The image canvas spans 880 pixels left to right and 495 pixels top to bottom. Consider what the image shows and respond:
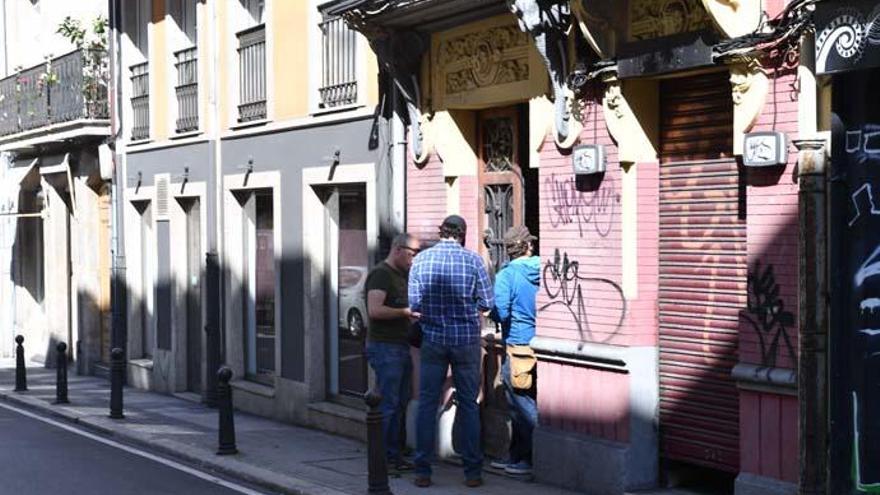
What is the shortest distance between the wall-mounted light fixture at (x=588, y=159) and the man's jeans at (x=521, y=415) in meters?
1.86

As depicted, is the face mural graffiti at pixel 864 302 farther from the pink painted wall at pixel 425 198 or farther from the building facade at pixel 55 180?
the building facade at pixel 55 180

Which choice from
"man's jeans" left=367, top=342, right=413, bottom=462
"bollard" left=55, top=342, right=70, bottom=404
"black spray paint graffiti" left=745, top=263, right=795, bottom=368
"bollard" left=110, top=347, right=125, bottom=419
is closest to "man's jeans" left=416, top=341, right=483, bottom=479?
"man's jeans" left=367, top=342, right=413, bottom=462

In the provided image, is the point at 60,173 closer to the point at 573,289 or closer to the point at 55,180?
the point at 55,180

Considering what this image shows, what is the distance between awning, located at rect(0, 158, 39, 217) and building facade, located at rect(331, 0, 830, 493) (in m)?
16.5

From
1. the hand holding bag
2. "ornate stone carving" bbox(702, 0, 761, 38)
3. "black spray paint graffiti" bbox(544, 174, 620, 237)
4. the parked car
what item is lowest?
the hand holding bag

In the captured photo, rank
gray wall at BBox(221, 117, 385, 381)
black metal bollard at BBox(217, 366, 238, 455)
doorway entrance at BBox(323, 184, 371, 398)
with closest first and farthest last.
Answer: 1. black metal bollard at BBox(217, 366, 238, 455)
2. doorway entrance at BBox(323, 184, 371, 398)
3. gray wall at BBox(221, 117, 385, 381)

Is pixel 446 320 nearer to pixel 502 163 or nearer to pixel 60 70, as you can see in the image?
pixel 502 163

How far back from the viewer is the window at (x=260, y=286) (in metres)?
17.4

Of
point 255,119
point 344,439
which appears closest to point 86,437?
point 344,439

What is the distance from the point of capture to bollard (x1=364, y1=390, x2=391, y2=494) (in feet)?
33.5

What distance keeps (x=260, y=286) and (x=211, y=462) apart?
201 inches

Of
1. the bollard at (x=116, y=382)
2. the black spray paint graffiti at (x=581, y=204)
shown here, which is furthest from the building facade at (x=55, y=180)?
the black spray paint graffiti at (x=581, y=204)

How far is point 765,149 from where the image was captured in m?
8.75

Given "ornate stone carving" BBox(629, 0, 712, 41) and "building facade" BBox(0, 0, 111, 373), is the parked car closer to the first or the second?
"ornate stone carving" BBox(629, 0, 712, 41)
